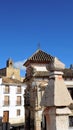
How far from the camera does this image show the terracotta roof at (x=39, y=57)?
32.6 m

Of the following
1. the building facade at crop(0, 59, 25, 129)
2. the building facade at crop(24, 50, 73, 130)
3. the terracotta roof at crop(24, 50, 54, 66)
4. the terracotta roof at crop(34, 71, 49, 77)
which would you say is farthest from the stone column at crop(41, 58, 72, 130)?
the building facade at crop(0, 59, 25, 129)

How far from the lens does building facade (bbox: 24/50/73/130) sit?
29.3 meters

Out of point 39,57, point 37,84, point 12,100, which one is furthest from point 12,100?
point 37,84

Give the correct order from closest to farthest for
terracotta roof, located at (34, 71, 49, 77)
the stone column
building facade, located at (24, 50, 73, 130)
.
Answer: the stone column
building facade, located at (24, 50, 73, 130)
terracotta roof, located at (34, 71, 49, 77)

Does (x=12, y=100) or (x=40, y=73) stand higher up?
(x=40, y=73)

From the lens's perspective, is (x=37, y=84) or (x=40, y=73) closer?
(x=37, y=84)

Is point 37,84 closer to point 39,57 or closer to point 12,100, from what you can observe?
point 39,57

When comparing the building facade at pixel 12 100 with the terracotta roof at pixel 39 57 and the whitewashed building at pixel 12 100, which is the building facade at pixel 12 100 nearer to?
the whitewashed building at pixel 12 100

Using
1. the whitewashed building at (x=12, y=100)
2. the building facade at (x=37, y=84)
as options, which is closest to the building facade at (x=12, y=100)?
the whitewashed building at (x=12, y=100)

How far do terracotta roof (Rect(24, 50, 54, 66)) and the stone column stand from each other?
2597 centimetres

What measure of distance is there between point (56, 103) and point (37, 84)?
2391cm

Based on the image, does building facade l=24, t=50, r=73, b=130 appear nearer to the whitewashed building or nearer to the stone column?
the whitewashed building

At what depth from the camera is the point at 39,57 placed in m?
33.3

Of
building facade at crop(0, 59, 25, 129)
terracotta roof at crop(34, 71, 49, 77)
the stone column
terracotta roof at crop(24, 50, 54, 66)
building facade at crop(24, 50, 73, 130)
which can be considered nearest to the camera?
the stone column
